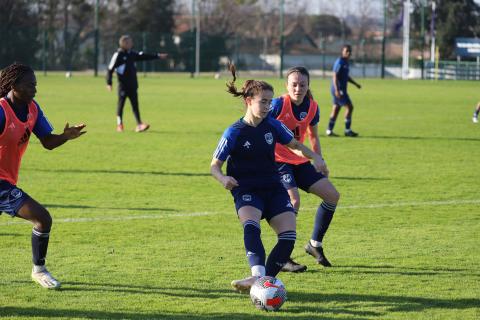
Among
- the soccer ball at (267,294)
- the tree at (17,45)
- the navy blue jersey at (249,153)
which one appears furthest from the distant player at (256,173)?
the tree at (17,45)

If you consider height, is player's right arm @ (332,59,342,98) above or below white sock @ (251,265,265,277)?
above

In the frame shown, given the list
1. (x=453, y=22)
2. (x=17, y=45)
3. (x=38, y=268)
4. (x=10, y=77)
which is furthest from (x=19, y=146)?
(x=453, y=22)

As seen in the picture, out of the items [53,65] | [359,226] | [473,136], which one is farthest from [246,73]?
[359,226]

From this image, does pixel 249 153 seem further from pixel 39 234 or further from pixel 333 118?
Answer: pixel 333 118

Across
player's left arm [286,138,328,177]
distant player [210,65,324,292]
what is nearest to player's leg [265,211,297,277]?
distant player [210,65,324,292]

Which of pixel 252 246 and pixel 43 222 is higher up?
pixel 43 222

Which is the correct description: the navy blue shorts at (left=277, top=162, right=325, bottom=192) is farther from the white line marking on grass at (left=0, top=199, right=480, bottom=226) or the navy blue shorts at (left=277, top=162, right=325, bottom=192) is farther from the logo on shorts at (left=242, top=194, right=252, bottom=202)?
the white line marking on grass at (left=0, top=199, right=480, bottom=226)

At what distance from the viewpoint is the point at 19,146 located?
23.1 ft

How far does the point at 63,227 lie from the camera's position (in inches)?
389

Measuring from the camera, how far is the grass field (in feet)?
22.0

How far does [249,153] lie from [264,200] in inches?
15.1

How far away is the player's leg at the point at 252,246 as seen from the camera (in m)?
6.55

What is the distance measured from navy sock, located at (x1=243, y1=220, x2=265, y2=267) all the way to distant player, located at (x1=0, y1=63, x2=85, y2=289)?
156cm

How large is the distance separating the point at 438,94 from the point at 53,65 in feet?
103
